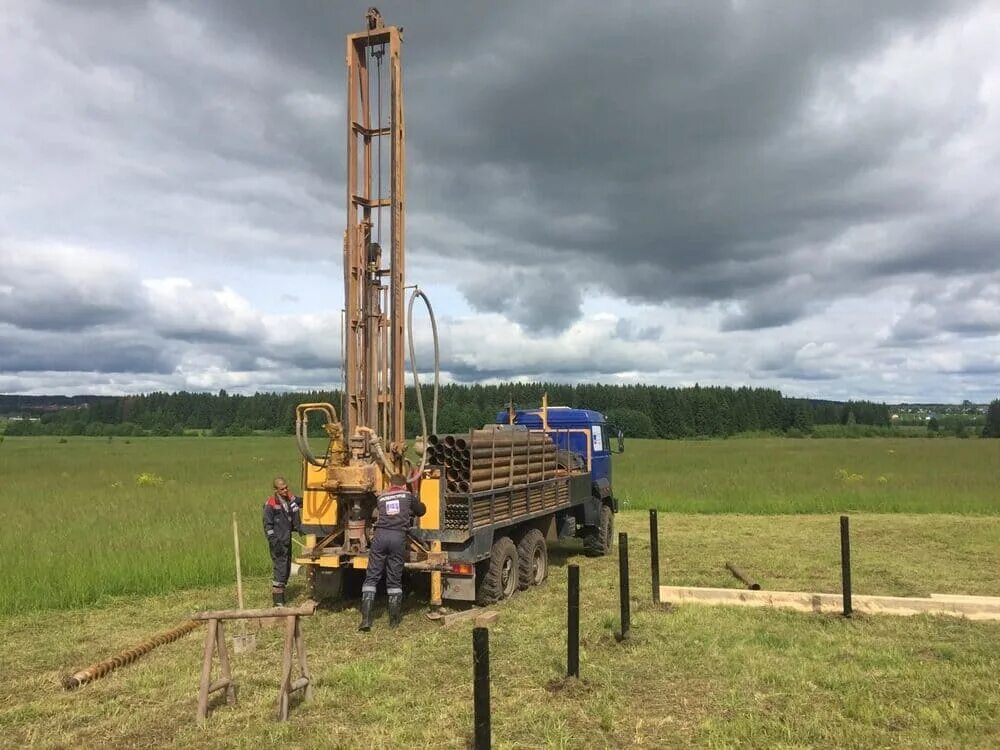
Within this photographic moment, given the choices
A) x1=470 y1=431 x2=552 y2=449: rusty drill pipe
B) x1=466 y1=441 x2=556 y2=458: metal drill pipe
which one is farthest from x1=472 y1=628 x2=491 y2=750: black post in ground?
x1=470 y1=431 x2=552 y2=449: rusty drill pipe

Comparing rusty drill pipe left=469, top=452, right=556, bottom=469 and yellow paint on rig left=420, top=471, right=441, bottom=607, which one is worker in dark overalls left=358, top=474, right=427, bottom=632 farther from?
rusty drill pipe left=469, top=452, right=556, bottom=469

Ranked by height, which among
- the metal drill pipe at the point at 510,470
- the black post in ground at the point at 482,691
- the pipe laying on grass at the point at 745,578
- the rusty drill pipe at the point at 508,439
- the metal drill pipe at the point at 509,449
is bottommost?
the pipe laying on grass at the point at 745,578

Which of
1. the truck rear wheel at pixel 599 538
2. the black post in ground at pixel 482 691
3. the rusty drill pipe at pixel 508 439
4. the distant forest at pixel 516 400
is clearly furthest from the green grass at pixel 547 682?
the distant forest at pixel 516 400

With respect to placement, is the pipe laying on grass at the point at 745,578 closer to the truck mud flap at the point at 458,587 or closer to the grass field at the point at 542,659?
the grass field at the point at 542,659

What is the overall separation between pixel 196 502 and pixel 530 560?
41.0ft

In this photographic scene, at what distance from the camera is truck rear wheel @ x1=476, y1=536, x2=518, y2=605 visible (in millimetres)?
9188

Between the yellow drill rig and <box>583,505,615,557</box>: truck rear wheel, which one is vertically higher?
the yellow drill rig

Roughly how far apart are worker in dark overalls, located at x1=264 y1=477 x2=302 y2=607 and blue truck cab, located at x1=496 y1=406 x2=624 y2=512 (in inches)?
196

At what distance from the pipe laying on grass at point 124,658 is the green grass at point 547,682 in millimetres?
113

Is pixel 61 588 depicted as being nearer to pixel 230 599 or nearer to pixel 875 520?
pixel 230 599

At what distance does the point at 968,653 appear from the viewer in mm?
6910

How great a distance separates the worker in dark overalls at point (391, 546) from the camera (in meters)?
8.28

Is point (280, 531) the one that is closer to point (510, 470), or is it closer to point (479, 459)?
point (479, 459)

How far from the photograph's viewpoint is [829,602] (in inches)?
350
